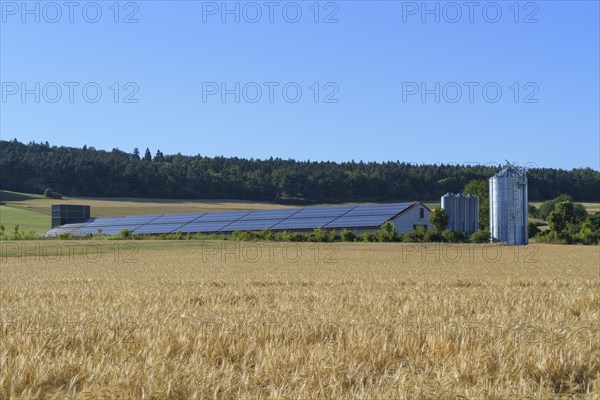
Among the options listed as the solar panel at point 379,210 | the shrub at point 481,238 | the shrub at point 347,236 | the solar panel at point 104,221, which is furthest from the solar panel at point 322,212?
the solar panel at point 104,221

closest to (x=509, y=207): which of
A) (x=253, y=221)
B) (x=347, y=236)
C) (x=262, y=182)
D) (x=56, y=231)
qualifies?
(x=347, y=236)

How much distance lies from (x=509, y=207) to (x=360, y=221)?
15.1 m

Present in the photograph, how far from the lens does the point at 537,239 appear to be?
258 ft

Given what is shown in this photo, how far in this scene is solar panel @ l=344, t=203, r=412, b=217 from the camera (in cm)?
8019

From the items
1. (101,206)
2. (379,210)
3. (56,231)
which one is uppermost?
Answer: (101,206)

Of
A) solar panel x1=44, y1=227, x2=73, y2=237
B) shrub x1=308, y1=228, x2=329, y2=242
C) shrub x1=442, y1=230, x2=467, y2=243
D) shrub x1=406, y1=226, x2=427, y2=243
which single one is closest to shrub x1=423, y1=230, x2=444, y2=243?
shrub x1=406, y1=226, x2=427, y2=243

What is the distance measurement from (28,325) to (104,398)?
4052 millimetres

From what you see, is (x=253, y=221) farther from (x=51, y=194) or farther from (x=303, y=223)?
(x=51, y=194)

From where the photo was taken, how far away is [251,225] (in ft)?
271

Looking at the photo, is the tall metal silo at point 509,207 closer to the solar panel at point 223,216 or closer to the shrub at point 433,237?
the shrub at point 433,237

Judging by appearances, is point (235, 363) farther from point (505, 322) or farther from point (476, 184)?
point (476, 184)

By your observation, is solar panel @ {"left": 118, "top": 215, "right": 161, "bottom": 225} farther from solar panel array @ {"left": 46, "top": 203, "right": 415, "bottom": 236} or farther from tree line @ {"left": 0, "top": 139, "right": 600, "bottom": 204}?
tree line @ {"left": 0, "top": 139, "right": 600, "bottom": 204}

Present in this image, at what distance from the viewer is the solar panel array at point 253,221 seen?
7928cm

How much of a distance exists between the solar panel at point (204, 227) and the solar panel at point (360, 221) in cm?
1354
